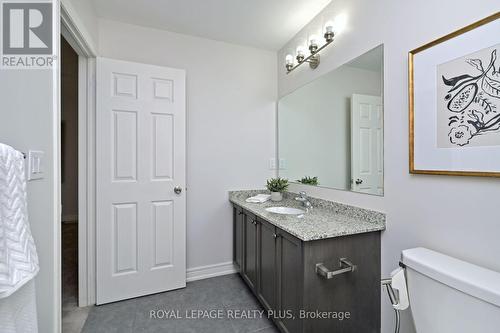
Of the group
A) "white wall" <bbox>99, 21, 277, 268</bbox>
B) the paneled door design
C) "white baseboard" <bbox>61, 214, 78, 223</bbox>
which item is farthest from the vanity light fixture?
"white baseboard" <bbox>61, 214, 78, 223</bbox>

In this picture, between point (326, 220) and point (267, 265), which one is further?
point (267, 265)

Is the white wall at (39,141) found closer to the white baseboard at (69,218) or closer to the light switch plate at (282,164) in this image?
the light switch plate at (282,164)

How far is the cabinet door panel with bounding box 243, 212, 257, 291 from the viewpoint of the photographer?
184 cm

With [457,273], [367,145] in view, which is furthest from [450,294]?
[367,145]

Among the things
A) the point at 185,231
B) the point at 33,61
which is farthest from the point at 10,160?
the point at 185,231

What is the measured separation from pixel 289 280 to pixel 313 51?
1720 millimetres

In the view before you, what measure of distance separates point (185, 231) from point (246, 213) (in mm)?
610

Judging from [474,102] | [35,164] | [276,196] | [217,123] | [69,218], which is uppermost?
[217,123]

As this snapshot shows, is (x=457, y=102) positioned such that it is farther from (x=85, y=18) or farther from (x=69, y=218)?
(x=69, y=218)

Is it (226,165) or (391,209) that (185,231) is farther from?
(391,209)

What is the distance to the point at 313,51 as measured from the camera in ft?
6.16

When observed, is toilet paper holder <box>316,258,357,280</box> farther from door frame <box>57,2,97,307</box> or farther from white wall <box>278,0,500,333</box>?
door frame <box>57,2,97,307</box>

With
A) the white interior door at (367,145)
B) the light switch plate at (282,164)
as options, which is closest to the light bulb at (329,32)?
the white interior door at (367,145)

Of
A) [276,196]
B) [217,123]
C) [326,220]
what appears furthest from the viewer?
[217,123]
